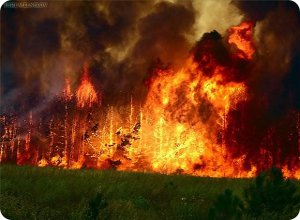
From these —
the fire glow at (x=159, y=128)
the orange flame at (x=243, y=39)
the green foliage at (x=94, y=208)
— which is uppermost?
the orange flame at (x=243, y=39)

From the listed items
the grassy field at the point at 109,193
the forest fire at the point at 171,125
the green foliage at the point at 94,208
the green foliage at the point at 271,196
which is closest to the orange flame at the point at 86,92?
the forest fire at the point at 171,125

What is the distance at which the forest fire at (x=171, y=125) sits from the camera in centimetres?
1725

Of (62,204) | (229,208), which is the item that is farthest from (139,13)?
(229,208)

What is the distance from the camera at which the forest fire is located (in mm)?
17250

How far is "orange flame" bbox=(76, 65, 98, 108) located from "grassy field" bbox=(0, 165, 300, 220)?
3.26m

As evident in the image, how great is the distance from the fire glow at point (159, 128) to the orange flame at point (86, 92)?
0.03 meters

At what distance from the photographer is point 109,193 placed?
13758 millimetres

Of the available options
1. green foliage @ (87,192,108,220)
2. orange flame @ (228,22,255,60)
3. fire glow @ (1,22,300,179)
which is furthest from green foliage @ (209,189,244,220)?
orange flame @ (228,22,255,60)

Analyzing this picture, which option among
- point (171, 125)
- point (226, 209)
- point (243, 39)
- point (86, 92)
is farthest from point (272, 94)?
point (226, 209)

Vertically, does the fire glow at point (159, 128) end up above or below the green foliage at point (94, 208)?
above

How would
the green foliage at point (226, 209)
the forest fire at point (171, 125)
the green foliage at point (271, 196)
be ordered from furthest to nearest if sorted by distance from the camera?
1. the forest fire at point (171, 125)
2. the green foliage at point (271, 196)
3. the green foliage at point (226, 209)

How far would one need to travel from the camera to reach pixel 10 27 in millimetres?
16281

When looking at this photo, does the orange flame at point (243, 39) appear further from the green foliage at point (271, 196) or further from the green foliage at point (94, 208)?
the green foliage at point (94, 208)

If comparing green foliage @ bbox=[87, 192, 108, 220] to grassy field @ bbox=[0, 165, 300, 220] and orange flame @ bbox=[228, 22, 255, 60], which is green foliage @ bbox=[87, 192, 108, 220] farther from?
orange flame @ bbox=[228, 22, 255, 60]
